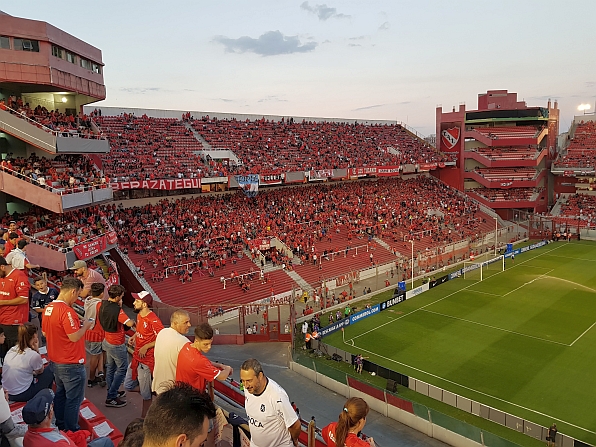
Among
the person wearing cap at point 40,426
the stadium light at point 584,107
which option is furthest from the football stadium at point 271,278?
the stadium light at point 584,107

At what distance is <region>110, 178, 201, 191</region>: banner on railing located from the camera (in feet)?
112

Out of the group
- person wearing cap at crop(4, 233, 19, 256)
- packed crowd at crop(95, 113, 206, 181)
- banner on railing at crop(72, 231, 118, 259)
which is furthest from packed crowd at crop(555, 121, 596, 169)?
person wearing cap at crop(4, 233, 19, 256)

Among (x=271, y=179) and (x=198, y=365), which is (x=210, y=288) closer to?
(x=271, y=179)

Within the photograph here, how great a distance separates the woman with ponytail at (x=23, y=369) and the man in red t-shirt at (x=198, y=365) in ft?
7.41

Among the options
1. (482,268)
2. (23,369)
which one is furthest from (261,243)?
(23,369)

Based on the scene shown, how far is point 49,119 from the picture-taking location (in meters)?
25.2

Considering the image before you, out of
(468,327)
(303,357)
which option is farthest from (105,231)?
(468,327)

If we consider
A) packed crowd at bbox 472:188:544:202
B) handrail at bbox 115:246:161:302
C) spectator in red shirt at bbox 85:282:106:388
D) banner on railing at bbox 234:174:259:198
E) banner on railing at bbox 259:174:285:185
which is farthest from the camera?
packed crowd at bbox 472:188:544:202

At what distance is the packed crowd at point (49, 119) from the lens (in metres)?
23.0

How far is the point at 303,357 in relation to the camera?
22031mm

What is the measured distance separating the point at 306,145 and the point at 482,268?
23772 mm

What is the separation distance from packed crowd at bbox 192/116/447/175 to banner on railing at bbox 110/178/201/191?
3805 millimetres

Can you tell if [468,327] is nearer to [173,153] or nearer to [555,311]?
[555,311]

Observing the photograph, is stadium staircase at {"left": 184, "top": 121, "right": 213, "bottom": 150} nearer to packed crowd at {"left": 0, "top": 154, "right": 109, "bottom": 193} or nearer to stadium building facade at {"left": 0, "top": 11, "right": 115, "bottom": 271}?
packed crowd at {"left": 0, "top": 154, "right": 109, "bottom": 193}
